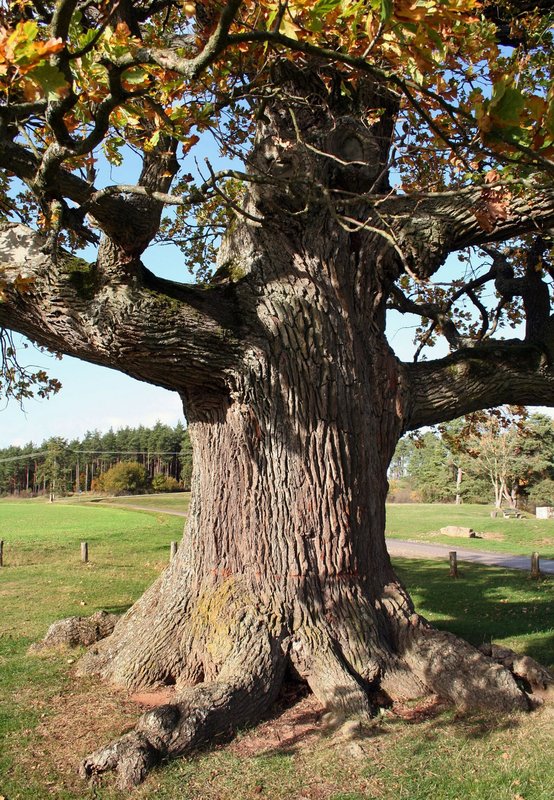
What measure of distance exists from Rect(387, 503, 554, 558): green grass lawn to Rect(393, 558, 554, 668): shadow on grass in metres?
5.28

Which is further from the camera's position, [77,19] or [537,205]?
[537,205]

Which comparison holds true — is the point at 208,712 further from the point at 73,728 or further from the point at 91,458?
the point at 91,458

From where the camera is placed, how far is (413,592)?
1346 centimetres

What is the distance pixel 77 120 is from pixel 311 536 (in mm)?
4344

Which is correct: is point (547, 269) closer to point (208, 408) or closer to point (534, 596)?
point (208, 408)

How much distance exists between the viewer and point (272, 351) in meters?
6.57

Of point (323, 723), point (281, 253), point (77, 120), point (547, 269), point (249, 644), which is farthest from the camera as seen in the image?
point (547, 269)

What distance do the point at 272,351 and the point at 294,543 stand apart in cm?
196

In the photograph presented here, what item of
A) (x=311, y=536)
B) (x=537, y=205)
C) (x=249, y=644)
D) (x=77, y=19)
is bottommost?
(x=249, y=644)

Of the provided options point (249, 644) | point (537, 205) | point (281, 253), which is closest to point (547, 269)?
point (537, 205)

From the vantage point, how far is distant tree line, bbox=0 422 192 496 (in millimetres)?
90125

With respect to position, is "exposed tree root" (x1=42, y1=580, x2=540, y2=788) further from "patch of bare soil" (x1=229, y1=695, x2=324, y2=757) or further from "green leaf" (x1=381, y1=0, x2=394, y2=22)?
"green leaf" (x1=381, y1=0, x2=394, y2=22)

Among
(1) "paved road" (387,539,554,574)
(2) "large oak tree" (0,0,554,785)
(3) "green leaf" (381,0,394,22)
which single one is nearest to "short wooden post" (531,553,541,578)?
(1) "paved road" (387,539,554,574)

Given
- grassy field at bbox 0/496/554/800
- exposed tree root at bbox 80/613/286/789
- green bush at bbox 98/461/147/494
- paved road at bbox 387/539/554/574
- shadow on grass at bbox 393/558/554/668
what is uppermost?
green bush at bbox 98/461/147/494
